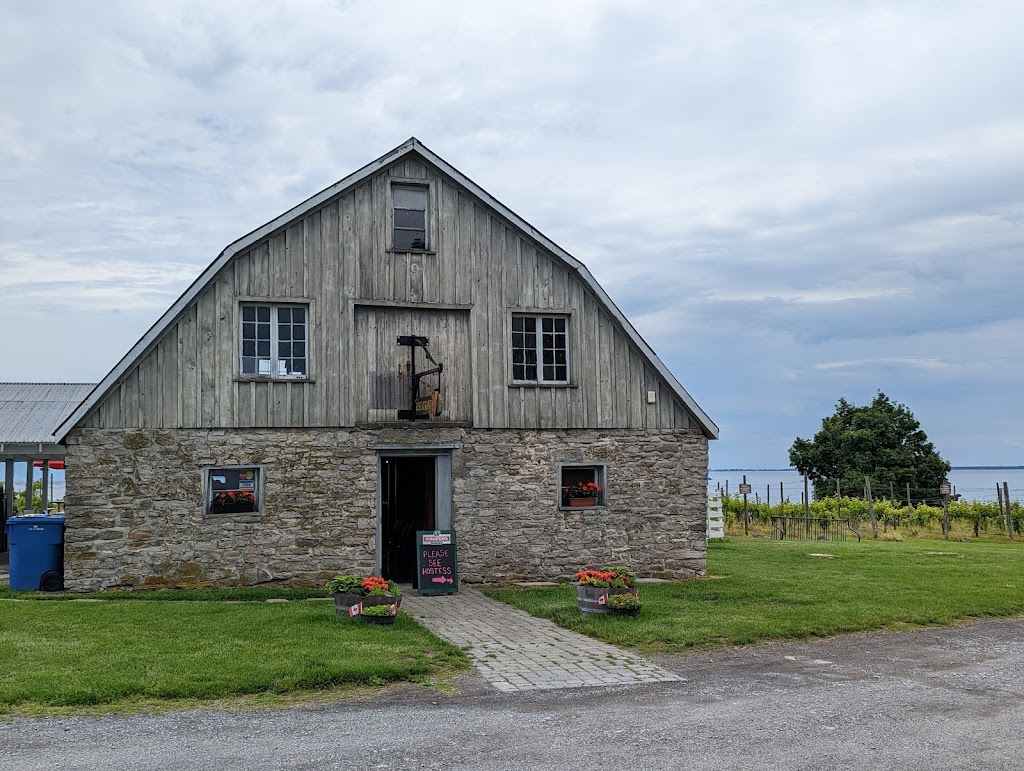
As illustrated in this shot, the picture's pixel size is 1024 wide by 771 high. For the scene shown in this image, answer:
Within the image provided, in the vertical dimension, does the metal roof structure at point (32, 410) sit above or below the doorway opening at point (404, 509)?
above

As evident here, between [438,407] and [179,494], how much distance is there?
14.3ft

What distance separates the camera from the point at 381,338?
54.7 ft

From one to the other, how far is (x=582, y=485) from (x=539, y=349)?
2.57 meters

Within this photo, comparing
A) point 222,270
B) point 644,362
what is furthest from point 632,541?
point 222,270

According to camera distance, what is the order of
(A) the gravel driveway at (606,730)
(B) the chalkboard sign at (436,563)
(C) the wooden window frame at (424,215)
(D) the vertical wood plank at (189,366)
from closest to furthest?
(A) the gravel driveway at (606,730) → (D) the vertical wood plank at (189,366) → (B) the chalkboard sign at (436,563) → (C) the wooden window frame at (424,215)

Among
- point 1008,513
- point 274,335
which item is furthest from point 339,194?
point 1008,513

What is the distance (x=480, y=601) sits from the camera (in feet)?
49.3

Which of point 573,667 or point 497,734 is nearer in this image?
point 497,734

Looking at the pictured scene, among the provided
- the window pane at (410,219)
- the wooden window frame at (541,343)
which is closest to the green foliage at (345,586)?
the wooden window frame at (541,343)

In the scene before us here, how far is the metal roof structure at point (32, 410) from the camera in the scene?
1894cm

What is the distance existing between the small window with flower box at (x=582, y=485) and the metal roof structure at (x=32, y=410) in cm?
925

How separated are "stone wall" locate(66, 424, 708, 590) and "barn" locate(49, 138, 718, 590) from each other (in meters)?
0.03

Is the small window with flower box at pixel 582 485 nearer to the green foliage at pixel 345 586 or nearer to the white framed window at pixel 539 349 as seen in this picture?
the white framed window at pixel 539 349

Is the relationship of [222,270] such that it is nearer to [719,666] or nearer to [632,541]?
[632,541]
